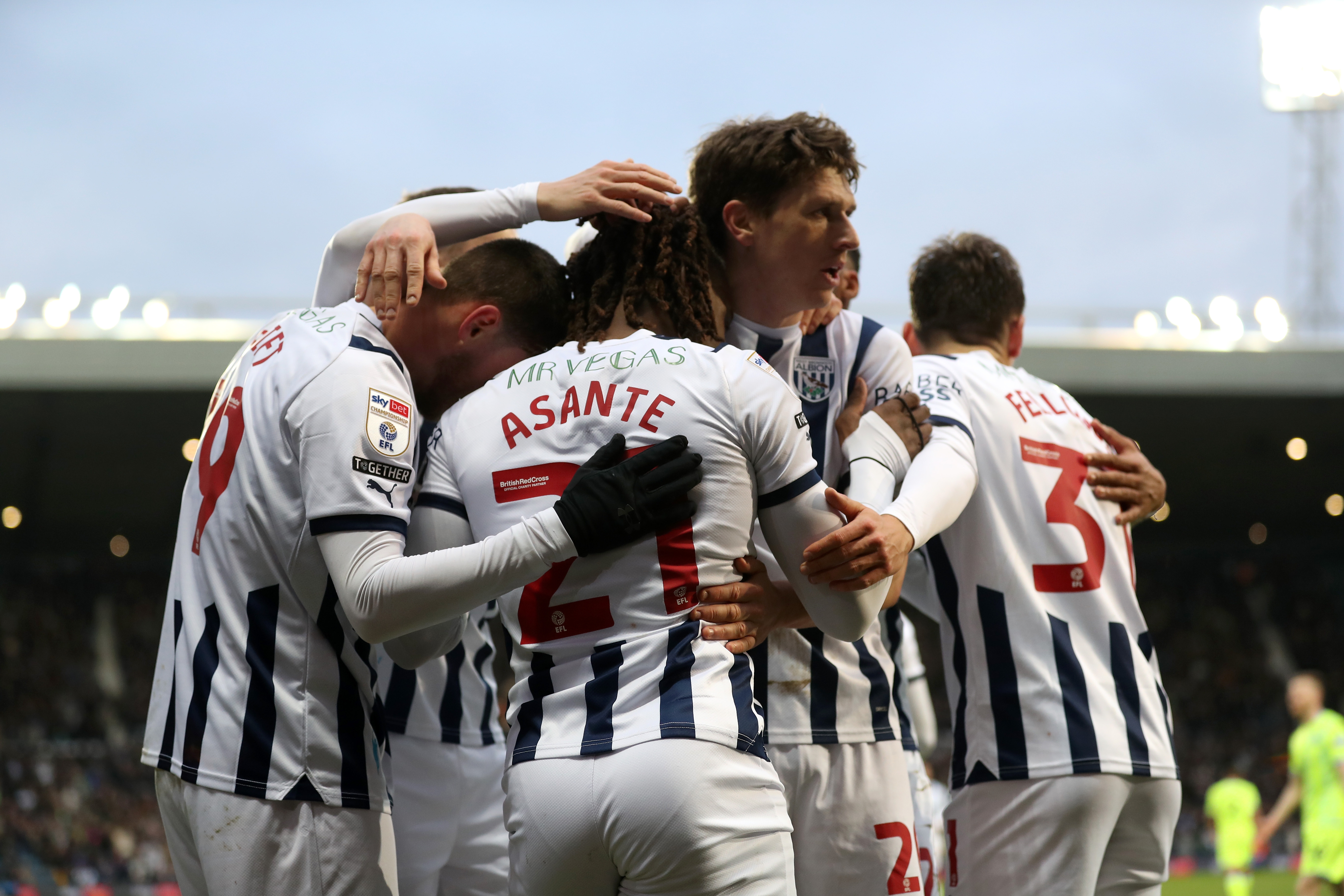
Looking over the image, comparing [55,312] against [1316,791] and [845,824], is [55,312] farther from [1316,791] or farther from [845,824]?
[845,824]

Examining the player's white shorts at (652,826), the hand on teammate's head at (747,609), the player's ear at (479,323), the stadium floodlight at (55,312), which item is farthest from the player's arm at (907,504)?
the stadium floodlight at (55,312)

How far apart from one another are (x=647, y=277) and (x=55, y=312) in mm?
19349

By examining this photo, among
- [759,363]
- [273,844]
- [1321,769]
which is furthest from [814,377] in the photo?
[1321,769]

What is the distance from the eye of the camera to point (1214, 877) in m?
21.4

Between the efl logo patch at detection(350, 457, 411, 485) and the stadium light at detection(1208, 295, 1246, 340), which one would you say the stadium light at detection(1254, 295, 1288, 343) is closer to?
the stadium light at detection(1208, 295, 1246, 340)

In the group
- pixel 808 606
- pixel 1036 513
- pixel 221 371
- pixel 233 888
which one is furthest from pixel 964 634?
pixel 221 371

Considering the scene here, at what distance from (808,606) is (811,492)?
28 cm

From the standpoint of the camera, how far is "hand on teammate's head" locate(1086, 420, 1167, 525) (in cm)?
364

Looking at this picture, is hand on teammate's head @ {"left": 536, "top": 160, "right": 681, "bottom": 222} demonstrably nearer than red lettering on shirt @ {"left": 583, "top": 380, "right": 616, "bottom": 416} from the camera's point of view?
No

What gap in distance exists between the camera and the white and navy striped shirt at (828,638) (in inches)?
125

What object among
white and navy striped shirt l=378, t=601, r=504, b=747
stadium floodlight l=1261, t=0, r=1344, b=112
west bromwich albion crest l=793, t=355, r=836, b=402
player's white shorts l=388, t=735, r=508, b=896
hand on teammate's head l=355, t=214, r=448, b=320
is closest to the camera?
hand on teammate's head l=355, t=214, r=448, b=320

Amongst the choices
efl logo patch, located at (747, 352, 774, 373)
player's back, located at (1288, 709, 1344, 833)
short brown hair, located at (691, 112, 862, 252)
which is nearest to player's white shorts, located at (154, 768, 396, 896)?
efl logo patch, located at (747, 352, 774, 373)

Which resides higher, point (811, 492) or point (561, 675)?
point (811, 492)

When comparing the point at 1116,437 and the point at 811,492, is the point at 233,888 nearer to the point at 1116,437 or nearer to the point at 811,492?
the point at 811,492
